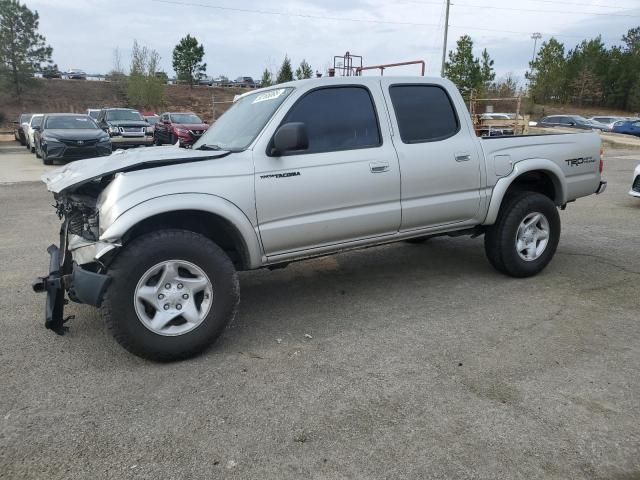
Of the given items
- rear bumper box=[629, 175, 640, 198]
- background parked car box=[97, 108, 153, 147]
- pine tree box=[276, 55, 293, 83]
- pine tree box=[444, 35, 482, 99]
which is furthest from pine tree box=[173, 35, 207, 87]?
rear bumper box=[629, 175, 640, 198]

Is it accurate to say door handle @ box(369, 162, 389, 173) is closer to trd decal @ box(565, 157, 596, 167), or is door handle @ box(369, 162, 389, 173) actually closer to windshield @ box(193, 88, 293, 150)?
windshield @ box(193, 88, 293, 150)

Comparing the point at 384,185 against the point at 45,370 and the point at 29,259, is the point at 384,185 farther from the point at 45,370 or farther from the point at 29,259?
the point at 29,259

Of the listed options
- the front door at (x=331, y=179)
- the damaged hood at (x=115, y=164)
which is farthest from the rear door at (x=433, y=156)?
the damaged hood at (x=115, y=164)

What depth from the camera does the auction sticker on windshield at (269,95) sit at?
414cm

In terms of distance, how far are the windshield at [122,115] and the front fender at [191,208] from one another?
2013 centimetres

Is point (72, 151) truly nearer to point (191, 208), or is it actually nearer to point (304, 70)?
point (191, 208)

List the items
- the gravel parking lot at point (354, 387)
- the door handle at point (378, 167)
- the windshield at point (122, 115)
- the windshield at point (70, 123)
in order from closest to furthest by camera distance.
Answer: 1. the gravel parking lot at point (354, 387)
2. the door handle at point (378, 167)
3. the windshield at point (70, 123)
4. the windshield at point (122, 115)

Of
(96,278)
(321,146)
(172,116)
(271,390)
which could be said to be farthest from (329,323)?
(172,116)

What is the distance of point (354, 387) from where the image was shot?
10.3 ft

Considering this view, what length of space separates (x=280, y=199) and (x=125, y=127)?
63.9ft

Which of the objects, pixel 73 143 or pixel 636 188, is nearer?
pixel 636 188

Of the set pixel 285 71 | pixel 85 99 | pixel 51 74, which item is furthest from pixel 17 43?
pixel 285 71

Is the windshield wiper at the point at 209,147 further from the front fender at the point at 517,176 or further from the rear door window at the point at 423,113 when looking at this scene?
the front fender at the point at 517,176

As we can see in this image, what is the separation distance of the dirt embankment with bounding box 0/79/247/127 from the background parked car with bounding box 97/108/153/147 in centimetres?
2515
